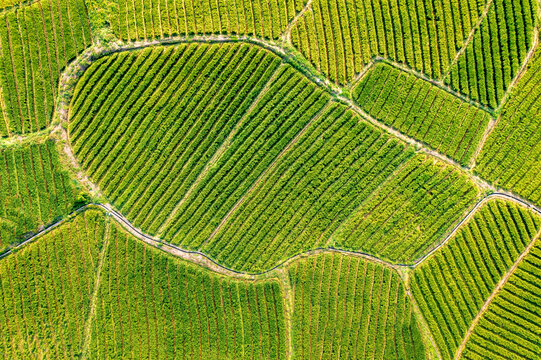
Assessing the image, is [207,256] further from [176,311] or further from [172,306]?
[176,311]

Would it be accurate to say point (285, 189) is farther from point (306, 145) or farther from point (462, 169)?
point (462, 169)

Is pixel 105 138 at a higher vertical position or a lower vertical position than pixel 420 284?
higher

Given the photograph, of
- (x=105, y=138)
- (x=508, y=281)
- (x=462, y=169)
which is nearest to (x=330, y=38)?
(x=462, y=169)

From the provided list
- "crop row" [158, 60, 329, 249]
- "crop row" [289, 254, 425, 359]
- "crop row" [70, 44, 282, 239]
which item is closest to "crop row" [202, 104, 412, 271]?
"crop row" [158, 60, 329, 249]

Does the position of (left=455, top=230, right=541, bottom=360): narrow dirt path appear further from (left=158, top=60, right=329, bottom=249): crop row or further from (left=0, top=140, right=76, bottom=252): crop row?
(left=0, top=140, right=76, bottom=252): crop row

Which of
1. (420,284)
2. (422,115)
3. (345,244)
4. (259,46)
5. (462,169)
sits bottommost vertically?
(420,284)

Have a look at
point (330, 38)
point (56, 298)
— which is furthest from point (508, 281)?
point (56, 298)

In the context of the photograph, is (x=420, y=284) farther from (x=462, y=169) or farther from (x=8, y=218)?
(x=8, y=218)
